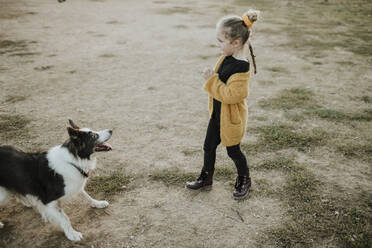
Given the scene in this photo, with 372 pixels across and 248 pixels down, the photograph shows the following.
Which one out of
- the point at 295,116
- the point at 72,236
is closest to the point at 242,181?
the point at 72,236

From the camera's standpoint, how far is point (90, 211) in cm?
331

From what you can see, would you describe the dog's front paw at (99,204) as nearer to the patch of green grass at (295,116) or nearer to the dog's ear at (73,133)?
the dog's ear at (73,133)

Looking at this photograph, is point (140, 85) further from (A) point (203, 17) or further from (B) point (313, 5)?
(B) point (313, 5)

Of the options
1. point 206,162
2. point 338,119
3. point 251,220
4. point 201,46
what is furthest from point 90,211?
point 201,46

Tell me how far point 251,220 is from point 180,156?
1.49 m

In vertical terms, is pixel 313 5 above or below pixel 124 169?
above

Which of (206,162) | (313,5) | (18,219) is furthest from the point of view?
(313,5)

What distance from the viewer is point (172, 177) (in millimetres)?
3834

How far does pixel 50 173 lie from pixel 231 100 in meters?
1.96

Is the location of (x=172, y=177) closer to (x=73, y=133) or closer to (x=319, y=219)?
(x=73, y=133)

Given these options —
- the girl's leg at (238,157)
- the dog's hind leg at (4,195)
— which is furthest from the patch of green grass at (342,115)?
the dog's hind leg at (4,195)

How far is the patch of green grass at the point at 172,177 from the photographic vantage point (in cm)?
376

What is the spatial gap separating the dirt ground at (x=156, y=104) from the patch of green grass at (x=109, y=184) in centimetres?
11

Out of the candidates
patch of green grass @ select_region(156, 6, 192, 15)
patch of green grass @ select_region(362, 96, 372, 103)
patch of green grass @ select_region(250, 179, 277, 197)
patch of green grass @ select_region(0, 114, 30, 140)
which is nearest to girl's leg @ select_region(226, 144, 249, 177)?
patch of green grass @ select_region(250, 179, 277, 197)
